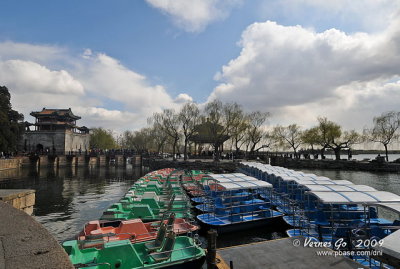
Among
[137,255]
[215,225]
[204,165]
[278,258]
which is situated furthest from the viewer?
[204,165]

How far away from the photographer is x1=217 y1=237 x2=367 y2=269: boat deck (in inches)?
226

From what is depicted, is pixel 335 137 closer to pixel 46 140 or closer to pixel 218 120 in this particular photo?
pixel 218 120

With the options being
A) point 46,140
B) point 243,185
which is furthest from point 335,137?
point 46,140

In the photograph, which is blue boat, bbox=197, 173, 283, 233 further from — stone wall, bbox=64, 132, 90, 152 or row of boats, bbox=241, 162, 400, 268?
stone wall, bbox=64, 132, 90, 152

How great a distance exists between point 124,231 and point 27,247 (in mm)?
6517

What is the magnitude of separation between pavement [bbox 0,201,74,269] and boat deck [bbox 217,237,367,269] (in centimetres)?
373

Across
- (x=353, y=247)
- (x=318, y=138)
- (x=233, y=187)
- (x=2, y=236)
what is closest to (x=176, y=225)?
(x=233, y=187)

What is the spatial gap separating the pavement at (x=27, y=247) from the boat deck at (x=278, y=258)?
3.73 meters

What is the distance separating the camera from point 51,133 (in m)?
69.8

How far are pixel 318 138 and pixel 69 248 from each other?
69.1 metres

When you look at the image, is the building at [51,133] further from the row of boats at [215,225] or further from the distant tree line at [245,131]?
the row of boats at [215,225]

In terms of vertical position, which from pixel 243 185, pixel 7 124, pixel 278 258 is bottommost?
pixel 278 258

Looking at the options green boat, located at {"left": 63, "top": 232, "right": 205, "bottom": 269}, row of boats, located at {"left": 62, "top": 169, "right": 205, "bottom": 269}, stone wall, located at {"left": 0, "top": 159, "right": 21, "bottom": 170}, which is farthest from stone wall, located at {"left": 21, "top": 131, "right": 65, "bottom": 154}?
green boat, located at {"left": 63, "top": 232, "right": 205, "bottom": 269}

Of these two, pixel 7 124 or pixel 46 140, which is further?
pixel 46 140
